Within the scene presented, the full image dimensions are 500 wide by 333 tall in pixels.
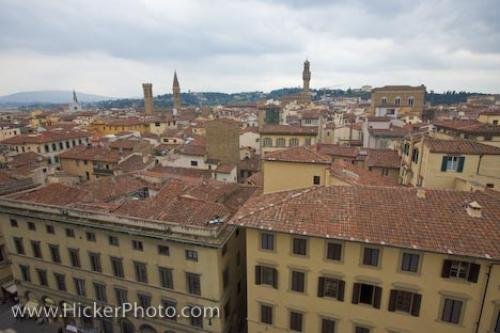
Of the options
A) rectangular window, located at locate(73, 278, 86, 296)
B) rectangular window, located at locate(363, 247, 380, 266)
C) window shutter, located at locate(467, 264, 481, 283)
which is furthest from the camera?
rectangular window, located at locate(73, 278, 86, 296)

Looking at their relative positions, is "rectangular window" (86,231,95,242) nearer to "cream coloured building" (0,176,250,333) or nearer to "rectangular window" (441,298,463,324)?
"cream coloured building" (0,176,250,333)

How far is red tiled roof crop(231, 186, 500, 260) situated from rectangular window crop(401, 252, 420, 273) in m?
1.33

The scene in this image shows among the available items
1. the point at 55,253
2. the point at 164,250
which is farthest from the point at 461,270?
the point at 55,253

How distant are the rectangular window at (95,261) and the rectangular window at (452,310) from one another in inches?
1017

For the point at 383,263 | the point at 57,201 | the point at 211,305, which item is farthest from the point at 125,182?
the point at 383,263

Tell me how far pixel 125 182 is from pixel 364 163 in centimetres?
3007

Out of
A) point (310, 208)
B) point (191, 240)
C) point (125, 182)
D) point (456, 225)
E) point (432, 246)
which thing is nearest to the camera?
point (432, 246)

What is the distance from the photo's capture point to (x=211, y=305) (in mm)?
23469

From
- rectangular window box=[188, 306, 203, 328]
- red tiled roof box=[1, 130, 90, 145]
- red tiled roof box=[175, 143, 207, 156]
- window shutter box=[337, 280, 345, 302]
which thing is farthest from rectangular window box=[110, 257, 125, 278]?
red tiled roof box=[1, 130, 90, 145]

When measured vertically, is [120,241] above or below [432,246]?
below

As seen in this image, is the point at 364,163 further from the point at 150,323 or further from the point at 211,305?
the point at 150,323

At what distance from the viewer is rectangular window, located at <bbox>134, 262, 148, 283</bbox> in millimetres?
24889

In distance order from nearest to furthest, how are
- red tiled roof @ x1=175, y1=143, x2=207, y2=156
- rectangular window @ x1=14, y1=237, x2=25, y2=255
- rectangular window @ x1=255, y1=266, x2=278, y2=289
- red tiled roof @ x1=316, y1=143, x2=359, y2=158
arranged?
rectangular window @ x1=255, y1=266, x2=278, y2=289 < rectangular window @ x1=14, y1=237, x2=25, y2=255 < red tiled roof @ x1=316, y1=143, x2=359, y2=158 < red tiled roof @ x1=175, y1=143, x2=207, y2=156

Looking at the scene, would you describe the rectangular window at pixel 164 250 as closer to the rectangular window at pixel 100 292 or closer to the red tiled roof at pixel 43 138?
the rectangular window at pixel 100 292
